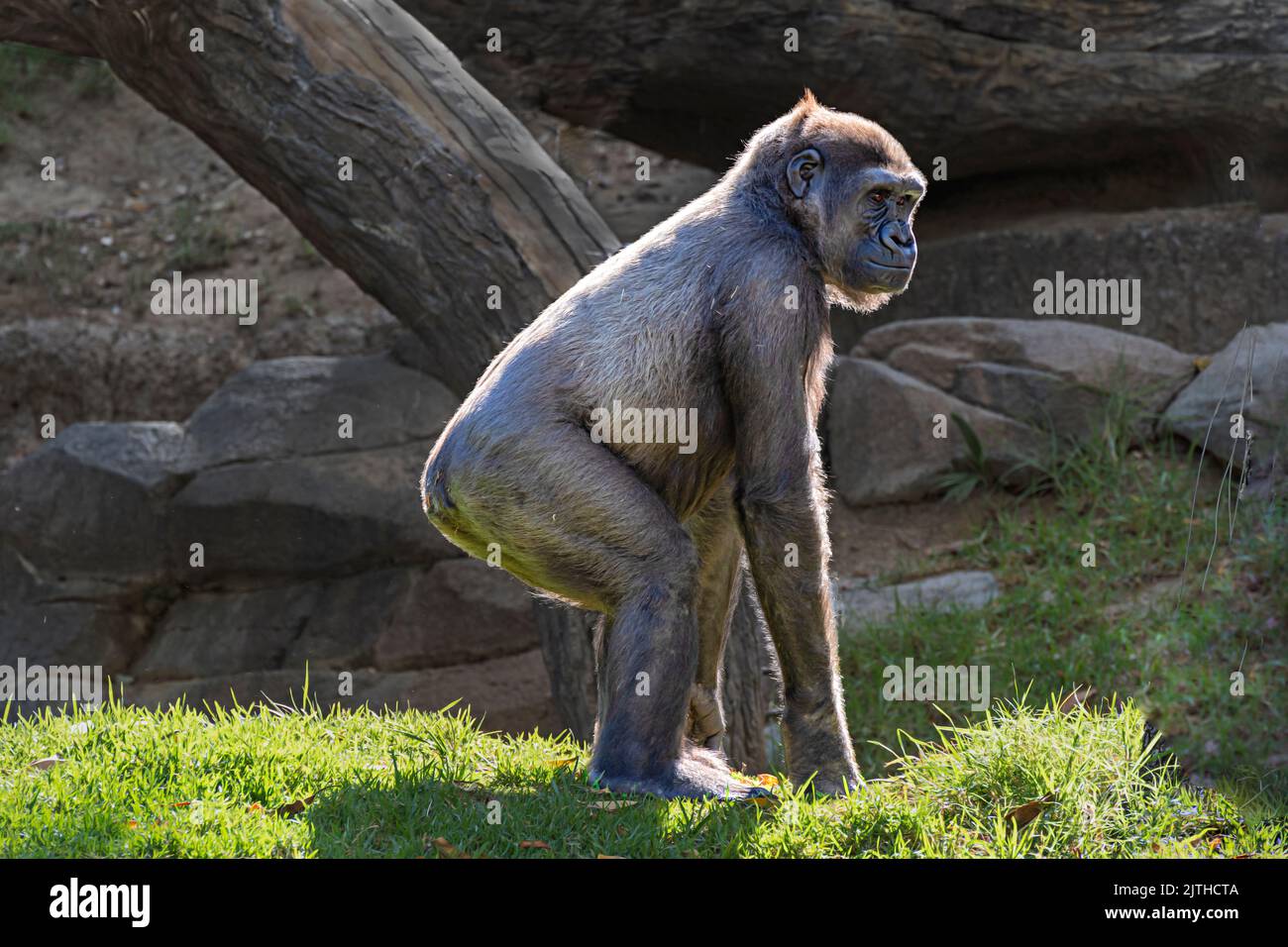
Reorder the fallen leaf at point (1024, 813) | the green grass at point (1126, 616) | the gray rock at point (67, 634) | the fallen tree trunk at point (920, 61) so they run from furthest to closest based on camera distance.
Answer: the gray rock at point (67, 634) < the fallen tree trunk at point (920, 61) < the green grass at point (1126, 616) < the fallen leaf at point (1024, 813)

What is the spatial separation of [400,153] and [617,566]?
2863mm

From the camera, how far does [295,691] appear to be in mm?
8742

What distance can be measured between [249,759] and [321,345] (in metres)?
7.00

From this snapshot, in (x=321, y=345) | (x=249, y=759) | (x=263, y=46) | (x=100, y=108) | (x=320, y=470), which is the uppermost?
(x=100, y=108)

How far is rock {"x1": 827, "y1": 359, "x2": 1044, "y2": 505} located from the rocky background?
0.06 feet

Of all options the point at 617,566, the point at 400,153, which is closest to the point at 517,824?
the point at 617,566

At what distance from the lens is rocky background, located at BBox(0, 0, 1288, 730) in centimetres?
875

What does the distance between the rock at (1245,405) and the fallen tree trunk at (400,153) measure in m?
3.53

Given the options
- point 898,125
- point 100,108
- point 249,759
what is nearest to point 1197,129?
point 898,125

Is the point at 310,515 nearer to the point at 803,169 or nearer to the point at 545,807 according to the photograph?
the point at 803,169

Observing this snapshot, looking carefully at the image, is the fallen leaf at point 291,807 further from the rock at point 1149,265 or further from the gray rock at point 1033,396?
the rock at point 1149,265

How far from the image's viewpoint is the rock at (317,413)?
9156 mm

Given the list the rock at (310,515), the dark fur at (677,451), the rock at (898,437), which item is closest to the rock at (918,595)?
the rock at (898,437)
